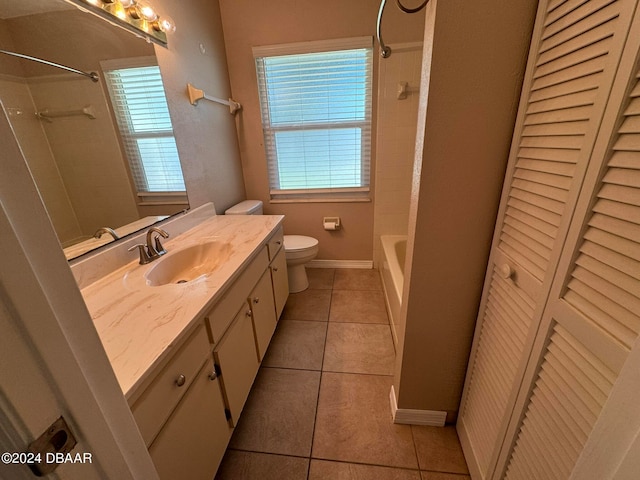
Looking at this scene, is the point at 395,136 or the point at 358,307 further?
the point at 395,136

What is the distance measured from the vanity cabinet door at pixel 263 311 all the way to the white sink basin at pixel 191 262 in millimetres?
260

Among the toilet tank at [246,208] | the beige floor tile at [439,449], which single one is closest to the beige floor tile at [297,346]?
the beige floor tile at [439,449]

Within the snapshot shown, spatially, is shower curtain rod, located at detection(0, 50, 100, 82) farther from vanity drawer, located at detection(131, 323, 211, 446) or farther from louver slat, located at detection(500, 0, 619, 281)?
louver slat, located at detection(500, 0, 619, 281)

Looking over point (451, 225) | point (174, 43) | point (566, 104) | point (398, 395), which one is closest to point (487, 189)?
point (451, 225)

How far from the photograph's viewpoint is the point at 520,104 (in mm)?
752

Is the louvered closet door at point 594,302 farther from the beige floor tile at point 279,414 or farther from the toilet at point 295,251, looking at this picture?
the toilet at point 295,251

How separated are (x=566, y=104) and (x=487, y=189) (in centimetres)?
30

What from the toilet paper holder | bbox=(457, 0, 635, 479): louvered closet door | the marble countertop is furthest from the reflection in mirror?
bbox=(457, 0, 635, 479): louvered closet door

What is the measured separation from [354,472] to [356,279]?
164 centimetres

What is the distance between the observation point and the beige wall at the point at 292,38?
2.06 metres

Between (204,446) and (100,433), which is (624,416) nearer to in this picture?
(100,433)

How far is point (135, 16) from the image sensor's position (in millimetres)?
1291

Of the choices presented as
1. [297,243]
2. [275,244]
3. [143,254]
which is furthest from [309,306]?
[143,254]

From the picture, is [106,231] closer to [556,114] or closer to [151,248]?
[151,248]
